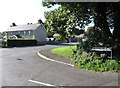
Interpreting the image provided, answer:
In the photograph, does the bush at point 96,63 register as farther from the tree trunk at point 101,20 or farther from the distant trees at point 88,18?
the tree trunk at point 101,20

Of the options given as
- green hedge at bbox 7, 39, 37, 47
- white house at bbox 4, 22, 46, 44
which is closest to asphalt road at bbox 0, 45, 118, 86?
green hedge at bbox 7, 39, 37, 47

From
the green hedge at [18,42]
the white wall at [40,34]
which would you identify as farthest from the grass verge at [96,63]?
the white wall at [40,34]

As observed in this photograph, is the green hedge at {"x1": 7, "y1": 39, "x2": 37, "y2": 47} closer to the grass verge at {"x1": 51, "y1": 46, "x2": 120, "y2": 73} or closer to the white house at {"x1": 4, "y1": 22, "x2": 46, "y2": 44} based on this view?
the white house at {"x1": 4, "y1": 22, "x2": 46, "y2": 44}

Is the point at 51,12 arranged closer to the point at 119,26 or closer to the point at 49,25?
the point at 49,25

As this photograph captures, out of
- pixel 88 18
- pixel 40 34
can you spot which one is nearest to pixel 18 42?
pixel 40 34

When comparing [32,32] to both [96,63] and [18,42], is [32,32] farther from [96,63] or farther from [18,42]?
[96,63]

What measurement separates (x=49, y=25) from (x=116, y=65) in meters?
8.52

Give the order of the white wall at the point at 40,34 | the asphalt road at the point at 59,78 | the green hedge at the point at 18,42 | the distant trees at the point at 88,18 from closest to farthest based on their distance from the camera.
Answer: the asphalt road at the point at 59,78 < the distant trees at the point at 88,18 < the green hedge at the point at 18,42 < the white wall at the point at 40,34

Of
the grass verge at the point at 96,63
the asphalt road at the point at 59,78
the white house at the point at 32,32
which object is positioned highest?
the white house at the point at 32,32

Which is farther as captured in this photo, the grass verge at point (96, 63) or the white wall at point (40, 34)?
the white wall at point (40, 34)

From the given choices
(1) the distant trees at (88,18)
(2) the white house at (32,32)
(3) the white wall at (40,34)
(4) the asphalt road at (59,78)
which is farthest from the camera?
(3) the white wall at (40,34)

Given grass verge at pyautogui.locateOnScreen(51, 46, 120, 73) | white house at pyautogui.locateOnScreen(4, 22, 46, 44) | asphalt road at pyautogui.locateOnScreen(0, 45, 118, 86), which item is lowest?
asphalt road at pyautogui.locateOnScreen(0, 45, 118, 86)

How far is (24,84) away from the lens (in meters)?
9.93

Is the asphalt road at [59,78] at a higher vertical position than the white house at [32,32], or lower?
lower
